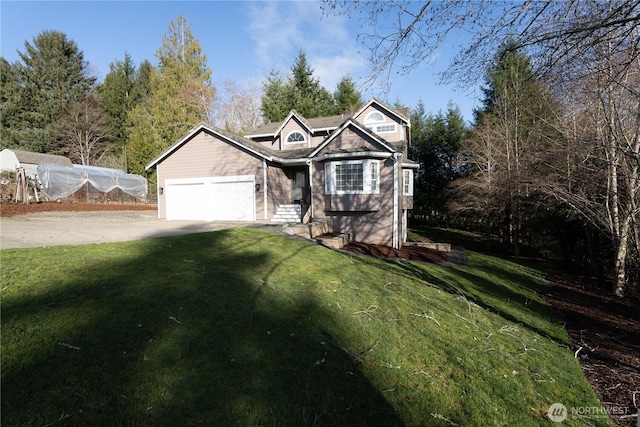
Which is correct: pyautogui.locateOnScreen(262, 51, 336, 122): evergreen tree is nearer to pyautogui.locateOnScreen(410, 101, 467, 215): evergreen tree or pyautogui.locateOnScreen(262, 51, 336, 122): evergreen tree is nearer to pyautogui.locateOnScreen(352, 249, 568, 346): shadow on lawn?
pyautogui.locateOnScreen(410, 101, 467, 215): evergreen tree

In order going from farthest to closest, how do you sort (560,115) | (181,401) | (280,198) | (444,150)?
1. (444,150)
2. (280,198)
3. (560,115)
4. (181,401)

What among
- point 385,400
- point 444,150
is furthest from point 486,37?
point 444,150

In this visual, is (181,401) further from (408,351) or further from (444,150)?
(444,150)

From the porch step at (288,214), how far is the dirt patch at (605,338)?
390 inches

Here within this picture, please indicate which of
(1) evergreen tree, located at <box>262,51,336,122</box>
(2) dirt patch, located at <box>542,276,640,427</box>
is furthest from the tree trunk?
(1) evergreen tree, located at <box>262,51,336,122</box>

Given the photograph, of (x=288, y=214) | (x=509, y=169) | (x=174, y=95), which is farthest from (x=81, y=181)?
(x=509, y=169)

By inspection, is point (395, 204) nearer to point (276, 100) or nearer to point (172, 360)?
point (172, 360)

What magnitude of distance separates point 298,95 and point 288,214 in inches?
832

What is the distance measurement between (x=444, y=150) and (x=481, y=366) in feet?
93.8

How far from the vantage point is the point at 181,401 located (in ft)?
8.62

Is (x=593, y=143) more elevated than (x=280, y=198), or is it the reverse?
(x=593, y=143)

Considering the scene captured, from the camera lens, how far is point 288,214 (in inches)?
603

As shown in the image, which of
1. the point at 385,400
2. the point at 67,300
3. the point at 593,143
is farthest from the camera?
the point at 593,143


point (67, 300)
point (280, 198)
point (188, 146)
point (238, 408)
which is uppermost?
point (188, 146)
